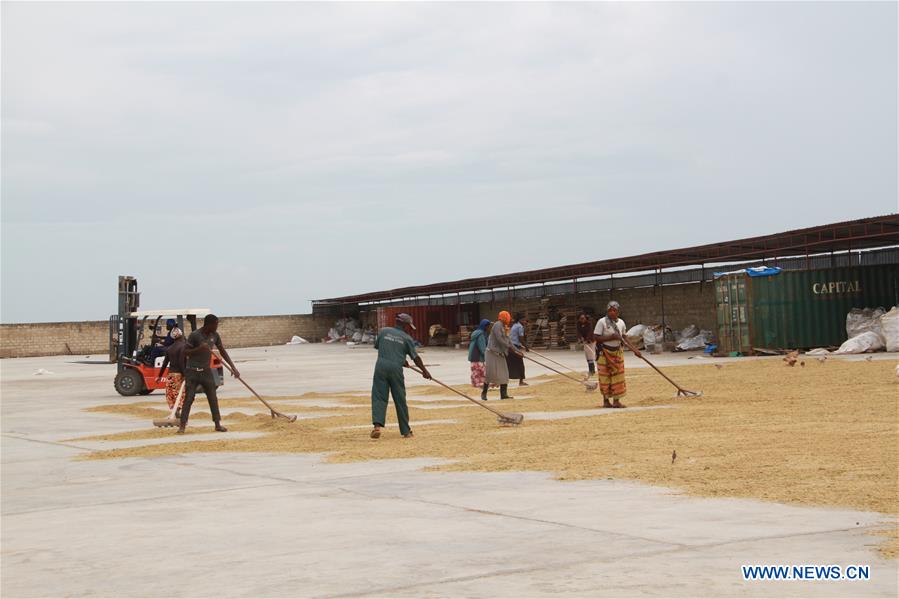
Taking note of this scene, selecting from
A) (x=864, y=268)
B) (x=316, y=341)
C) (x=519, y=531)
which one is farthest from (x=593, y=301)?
(x=519, y=531)

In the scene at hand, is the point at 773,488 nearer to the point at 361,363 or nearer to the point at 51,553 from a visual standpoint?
the point at 51,553

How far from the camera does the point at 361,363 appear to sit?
139 feet

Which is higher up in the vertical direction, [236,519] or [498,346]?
[498,346]

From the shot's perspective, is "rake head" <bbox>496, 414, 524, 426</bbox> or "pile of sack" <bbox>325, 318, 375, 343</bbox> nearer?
"rake head" <bbox>496, 414, 524, 426</bbox>

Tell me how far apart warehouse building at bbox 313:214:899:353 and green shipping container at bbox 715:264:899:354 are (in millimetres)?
32

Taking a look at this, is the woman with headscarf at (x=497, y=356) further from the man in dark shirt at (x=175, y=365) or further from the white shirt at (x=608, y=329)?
the man in dark shirt at (x=175, y=365)

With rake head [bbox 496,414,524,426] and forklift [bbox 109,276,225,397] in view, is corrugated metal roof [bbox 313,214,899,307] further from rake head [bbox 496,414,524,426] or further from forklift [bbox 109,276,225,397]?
forklift [bbox 109,276,225,397]

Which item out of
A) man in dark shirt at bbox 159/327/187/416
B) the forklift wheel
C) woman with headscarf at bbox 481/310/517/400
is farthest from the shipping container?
man in dark shirt at bbox 159/327/187/416

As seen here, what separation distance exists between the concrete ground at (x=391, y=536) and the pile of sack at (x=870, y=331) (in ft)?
73.1

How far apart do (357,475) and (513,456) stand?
1899 mm

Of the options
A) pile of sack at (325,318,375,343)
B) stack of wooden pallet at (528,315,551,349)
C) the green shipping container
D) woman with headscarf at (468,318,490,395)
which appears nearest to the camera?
woman with headscarf at (468,318,490,395)

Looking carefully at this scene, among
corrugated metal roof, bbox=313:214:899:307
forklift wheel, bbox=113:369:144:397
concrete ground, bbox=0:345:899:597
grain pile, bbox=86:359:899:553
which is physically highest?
corrugated metal roof, bbox=313:214:899:307

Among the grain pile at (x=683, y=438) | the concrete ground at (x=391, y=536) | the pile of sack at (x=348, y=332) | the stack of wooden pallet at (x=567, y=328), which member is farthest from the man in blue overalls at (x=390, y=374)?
the pile of sack at (x=348, y=332)

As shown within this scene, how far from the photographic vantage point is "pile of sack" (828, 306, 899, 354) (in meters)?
29.8
